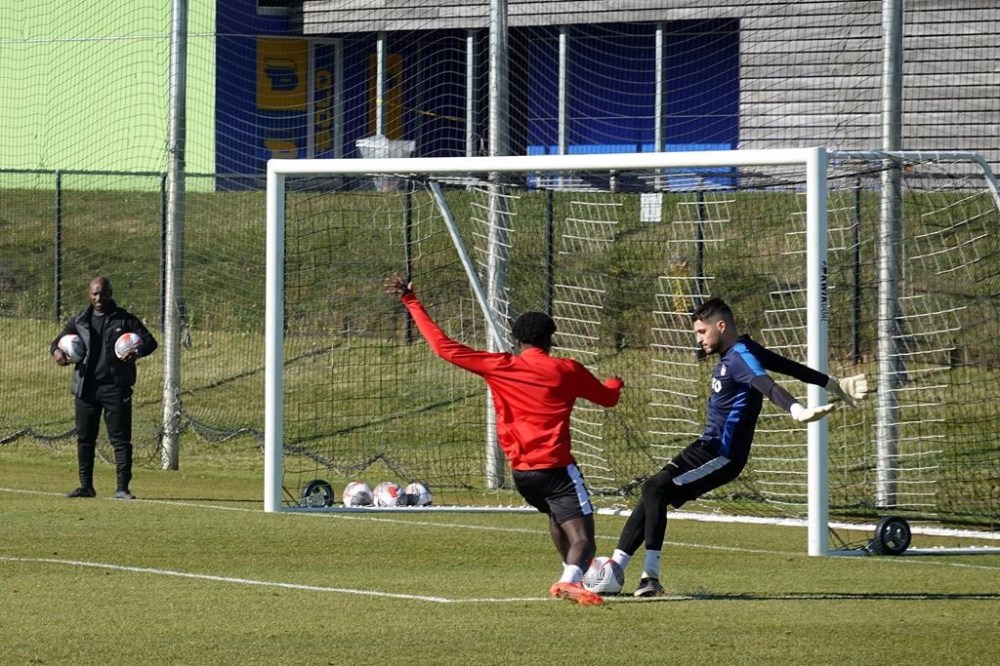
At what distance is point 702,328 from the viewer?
10.5 m

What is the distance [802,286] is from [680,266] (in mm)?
2910

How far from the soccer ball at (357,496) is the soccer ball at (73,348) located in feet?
8.92

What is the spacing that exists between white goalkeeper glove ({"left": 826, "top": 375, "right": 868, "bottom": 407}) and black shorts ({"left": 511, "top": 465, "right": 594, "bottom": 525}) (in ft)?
5.86

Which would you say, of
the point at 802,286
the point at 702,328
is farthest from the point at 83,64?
the point at 702,328

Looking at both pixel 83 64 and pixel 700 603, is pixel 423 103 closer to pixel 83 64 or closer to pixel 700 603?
pixel 83 64

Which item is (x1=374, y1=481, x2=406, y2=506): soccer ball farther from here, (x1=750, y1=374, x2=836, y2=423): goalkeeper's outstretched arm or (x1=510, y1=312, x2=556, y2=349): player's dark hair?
(x1=750, y1=374, x2=836, y2=423): goalkeeper's outstretched arm

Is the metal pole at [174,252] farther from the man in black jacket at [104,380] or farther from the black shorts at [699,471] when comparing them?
the black shorts at [699,471]

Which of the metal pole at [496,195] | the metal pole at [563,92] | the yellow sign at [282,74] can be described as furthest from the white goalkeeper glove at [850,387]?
the yellow sign at [282,74]

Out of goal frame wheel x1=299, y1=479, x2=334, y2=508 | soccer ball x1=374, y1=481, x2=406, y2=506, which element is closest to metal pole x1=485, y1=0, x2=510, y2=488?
soccer ball x1=374, y1=481, x2=406, y2=506

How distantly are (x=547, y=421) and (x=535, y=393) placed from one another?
177 millimetres

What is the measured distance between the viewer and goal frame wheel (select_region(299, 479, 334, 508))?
581 inches

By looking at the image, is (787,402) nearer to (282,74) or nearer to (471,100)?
(471,100)

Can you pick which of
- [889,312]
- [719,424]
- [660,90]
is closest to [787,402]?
[719,424]

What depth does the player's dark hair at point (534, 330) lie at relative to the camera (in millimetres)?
10078
